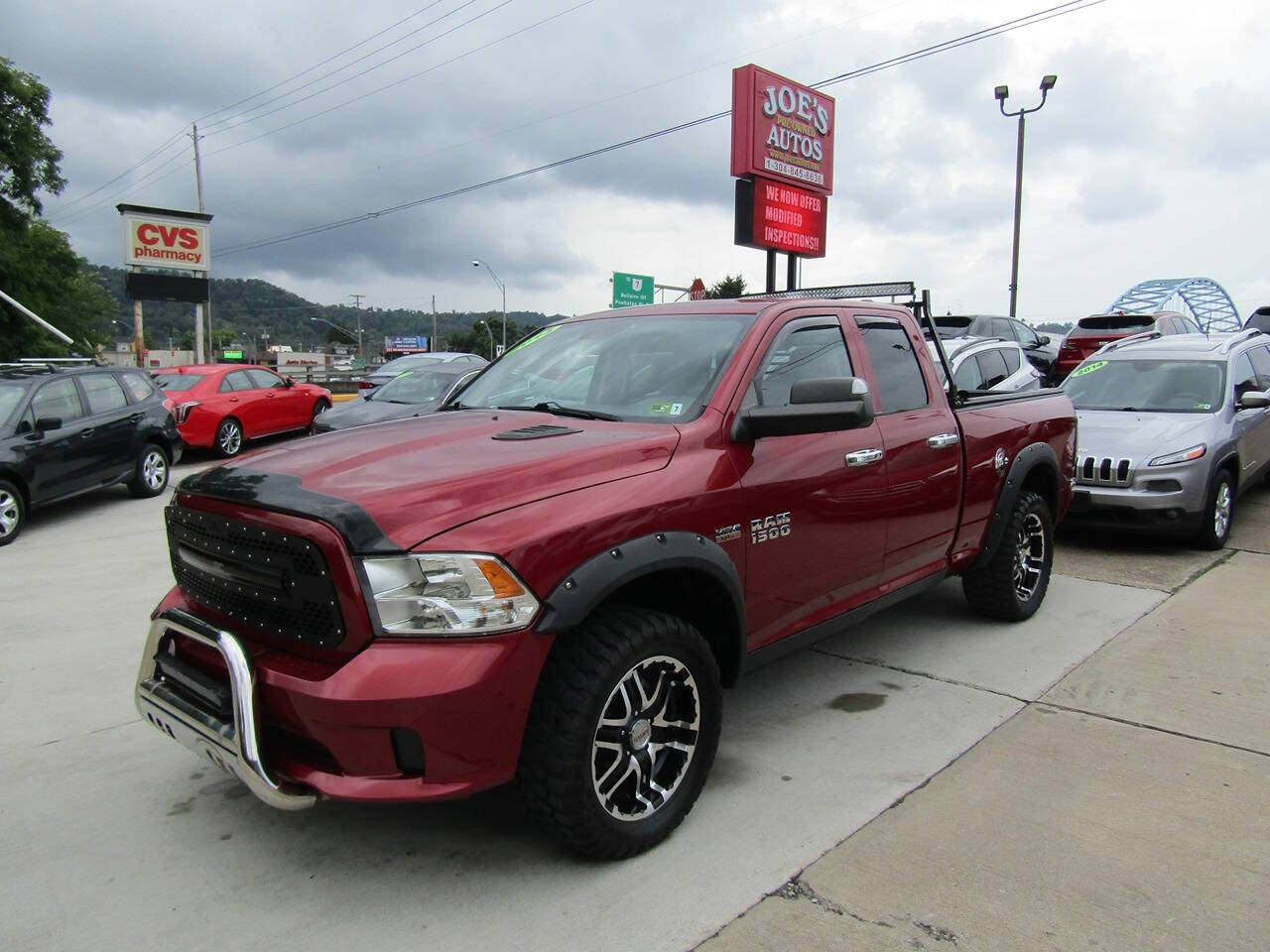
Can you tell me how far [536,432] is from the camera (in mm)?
3180

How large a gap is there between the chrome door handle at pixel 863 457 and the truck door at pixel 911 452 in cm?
11

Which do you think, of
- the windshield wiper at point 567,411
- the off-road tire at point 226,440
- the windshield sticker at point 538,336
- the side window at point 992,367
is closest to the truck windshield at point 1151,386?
the side window at point 992,367

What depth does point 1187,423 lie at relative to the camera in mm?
7398

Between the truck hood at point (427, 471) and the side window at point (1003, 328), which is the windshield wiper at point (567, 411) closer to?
the truck hood at point (427, 471)

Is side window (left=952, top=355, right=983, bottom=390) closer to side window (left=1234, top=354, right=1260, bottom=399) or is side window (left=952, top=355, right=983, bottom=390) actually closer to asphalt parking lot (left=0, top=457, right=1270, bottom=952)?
side window (left=1234, top=354, right=1260, bottom=399)

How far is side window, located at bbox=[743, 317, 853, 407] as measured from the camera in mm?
3518

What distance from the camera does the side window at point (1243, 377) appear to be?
25.9ft

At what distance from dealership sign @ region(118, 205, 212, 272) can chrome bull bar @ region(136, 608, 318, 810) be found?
30.1 metres

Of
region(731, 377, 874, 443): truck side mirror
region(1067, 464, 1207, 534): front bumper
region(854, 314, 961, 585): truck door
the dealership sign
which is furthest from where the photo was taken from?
the dealership sign

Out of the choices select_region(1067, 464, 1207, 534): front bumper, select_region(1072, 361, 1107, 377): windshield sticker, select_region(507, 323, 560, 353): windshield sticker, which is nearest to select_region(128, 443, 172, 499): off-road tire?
select_region(507, 323, 560, 353): windshield sticker

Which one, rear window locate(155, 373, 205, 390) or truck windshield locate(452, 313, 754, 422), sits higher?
truck windshield locate(452, 313, 754, 422)

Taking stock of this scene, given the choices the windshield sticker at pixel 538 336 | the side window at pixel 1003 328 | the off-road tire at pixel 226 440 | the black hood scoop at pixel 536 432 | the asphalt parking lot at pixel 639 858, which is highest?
the side window at pixel 1003 328

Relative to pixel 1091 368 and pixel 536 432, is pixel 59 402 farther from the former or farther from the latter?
pixel 1091 368

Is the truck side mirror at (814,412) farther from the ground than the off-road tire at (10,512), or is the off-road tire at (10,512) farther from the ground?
the truck side mirror at (814,412)
